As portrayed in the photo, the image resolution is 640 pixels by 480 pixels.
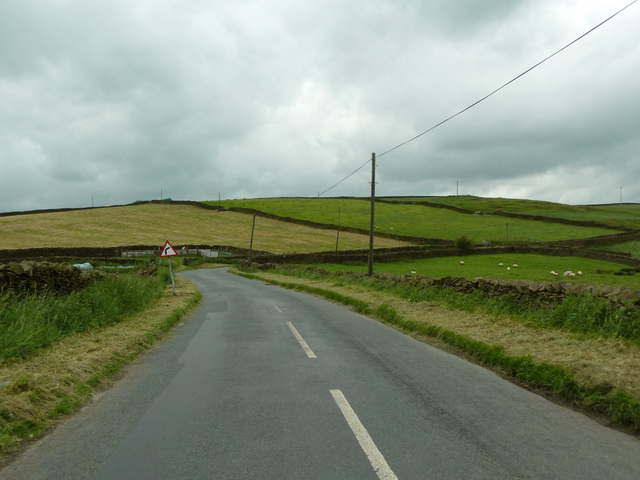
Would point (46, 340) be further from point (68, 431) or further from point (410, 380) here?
point (410, 380)

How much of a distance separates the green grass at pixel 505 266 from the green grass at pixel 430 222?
805 inches

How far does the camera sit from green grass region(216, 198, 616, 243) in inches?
3413

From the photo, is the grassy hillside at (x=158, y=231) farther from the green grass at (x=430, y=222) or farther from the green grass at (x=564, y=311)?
the green grass at (x=564, y=311)

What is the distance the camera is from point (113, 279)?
1563 cm

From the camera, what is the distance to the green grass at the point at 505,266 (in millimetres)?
43938

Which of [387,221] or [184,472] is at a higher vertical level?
[387,221]

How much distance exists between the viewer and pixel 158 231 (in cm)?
8281

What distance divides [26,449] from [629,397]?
23.2ft

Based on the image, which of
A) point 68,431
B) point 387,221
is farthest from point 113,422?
point 387,221

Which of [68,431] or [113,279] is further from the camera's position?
[113,279]

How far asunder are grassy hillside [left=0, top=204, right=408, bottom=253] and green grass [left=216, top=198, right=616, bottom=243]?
9914 millimetres

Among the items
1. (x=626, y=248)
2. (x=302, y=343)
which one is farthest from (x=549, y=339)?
(x=626, y=248)

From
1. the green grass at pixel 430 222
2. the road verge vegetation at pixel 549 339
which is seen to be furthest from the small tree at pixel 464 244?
the road verge vegetation at pixel 549 339

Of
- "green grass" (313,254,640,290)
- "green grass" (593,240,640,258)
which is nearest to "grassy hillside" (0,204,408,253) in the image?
"green grass" (313,254,640,290)
